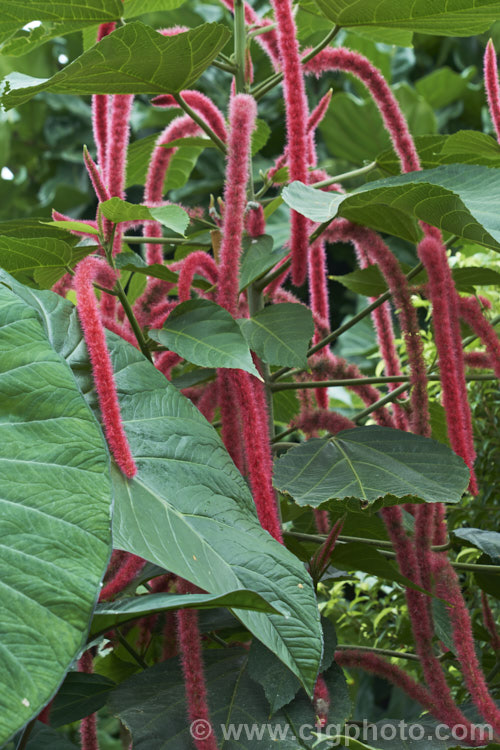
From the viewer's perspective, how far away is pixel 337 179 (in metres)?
0.65

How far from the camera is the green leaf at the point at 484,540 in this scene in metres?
0.60

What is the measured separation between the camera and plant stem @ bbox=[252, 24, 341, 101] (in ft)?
2.06

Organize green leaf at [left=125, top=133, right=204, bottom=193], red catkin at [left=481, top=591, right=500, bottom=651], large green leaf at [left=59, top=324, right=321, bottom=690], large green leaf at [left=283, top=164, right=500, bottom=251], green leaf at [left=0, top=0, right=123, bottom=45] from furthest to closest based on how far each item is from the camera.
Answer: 1. green leaf at [left=125, top=133, right=204, bottom=193]
2. red catkin at [left=481, top=591, right=500, bottom=651]
3. green leaf at [left=0, top=0, right=123, bottom=45]
4. large green leaf at [left=283, top=164, right=500, bottom=251]
5. large green leaf at [left=59, top=324, right=321, bottom=690]

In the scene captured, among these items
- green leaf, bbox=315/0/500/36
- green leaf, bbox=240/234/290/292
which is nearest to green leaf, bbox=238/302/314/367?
green leaf, bbox=240/234/290/292

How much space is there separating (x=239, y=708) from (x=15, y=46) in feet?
2.03

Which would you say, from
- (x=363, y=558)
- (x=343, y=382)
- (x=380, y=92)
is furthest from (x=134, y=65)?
(x=363, y=558)

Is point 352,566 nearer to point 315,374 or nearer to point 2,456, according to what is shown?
point 315,374

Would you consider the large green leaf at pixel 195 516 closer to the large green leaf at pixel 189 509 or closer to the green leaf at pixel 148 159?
the large green leaf at pixel 189 509

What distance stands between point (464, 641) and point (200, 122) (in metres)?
0.46

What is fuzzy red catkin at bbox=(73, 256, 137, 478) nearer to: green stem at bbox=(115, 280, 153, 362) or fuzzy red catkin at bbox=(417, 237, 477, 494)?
green stem at bbox=(115, 280, 153, 362)

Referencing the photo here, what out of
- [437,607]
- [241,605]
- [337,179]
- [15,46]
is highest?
[15,46]

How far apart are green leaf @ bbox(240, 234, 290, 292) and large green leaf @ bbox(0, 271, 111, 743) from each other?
218mm

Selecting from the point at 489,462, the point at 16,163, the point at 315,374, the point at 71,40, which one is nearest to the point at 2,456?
the point at 315,374

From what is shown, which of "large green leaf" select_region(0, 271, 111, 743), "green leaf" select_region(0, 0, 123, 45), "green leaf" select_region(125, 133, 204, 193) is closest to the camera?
"large green leaf" select_region(0, 271, 111, 743)
